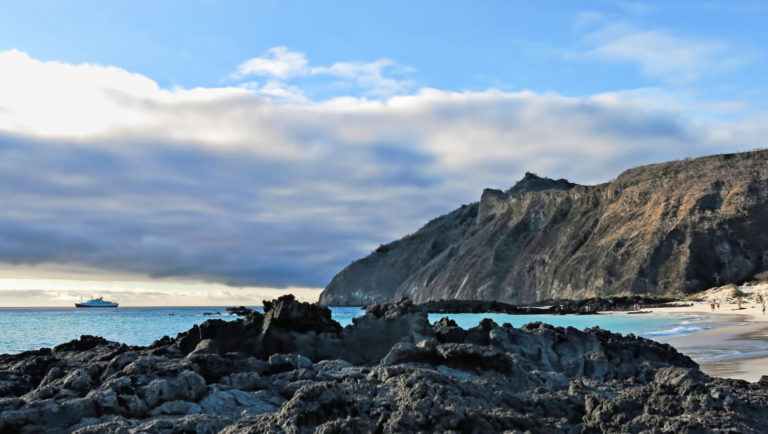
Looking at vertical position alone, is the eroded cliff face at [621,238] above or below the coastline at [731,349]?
above

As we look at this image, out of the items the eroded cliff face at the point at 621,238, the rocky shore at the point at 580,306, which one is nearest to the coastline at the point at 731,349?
the rocky shore at the point at 580,306

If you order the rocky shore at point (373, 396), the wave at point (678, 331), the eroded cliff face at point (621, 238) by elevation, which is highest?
the eroded cliff face at point (621, 238)

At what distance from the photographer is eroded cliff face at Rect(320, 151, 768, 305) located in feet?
243

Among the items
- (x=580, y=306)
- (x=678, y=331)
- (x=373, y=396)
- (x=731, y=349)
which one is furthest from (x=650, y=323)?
(x=373, y=396)

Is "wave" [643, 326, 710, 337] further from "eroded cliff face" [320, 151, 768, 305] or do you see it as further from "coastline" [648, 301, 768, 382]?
"eroded cliff face" [320, 151, 768, 305]

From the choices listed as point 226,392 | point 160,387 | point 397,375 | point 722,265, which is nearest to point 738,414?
point 397,375

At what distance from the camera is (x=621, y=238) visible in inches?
3194

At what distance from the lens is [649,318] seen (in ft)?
165

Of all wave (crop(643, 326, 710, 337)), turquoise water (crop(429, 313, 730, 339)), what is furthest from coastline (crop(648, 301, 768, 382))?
turquoise water (crop(429, 313, 730, 339))

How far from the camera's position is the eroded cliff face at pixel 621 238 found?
74062 mm

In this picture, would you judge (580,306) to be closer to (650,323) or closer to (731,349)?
(650,323)

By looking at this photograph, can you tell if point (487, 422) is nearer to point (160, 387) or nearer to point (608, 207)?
point (160, 387)

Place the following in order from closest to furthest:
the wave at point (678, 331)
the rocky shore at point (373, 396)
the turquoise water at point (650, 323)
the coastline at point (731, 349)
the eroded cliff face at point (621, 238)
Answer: the rocky shore at point (373, 396) < the coastline at point (731, 349) < the wave at point (678, 331) < the turquoise water at point (650, 323) < the eroded cliff face at point (621, 238)

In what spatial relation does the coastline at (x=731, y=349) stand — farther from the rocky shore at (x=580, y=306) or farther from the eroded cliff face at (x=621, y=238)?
the eroded cliff face at (x=621, y=238)
